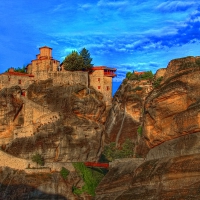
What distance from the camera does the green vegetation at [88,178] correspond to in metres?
69.4

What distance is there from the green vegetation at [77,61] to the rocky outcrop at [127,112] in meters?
8.31

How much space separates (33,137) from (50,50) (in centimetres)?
1853

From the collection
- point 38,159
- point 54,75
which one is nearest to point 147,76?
point 54,75

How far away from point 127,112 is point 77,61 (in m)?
13.2

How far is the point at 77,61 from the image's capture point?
8488 cm

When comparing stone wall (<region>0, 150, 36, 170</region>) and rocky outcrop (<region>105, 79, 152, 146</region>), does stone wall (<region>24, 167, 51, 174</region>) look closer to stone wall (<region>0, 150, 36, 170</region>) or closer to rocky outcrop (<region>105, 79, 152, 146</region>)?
stone wall (<region>0, 150, 36, 170</region>)

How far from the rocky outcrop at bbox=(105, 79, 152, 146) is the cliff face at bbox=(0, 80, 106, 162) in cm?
185

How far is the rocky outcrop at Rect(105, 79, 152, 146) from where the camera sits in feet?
246

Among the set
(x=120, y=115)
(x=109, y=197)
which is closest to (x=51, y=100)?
(x=120, y=115)

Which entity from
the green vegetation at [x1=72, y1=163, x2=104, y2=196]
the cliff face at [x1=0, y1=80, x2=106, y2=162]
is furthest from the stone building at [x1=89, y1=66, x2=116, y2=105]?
the green vegetation at [x1=72, y1=163, x2=104, y2=196]

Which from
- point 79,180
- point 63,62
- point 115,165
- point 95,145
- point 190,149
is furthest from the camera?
point 63,62

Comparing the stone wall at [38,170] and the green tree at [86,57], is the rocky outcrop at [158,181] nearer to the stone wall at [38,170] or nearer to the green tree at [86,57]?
the stone wall at [38,170]

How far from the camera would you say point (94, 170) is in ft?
237

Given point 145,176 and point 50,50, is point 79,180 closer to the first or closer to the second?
point 145,176
